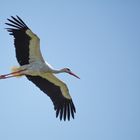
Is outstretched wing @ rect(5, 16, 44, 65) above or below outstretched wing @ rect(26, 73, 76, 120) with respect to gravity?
above

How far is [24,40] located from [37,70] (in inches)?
39.1

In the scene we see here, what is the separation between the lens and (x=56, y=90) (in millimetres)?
27188

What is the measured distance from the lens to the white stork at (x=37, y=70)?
26.4 metres

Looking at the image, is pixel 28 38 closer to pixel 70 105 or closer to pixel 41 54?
pixel 41 54

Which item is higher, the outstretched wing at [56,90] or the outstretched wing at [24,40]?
the outstretched wing at [24,40]

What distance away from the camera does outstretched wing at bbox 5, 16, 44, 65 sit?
2633 centimetres

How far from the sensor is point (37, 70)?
26.6 metres

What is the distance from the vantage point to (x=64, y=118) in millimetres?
26906

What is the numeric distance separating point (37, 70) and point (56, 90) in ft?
3.40

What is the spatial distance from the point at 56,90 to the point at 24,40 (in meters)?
1.95

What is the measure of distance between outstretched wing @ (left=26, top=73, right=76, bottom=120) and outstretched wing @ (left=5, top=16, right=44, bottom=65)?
80 cm

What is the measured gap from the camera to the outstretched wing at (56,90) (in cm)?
2703

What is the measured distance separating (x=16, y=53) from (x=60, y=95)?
1.97 meters

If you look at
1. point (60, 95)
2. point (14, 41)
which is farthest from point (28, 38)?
point (60, 95)
